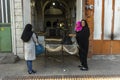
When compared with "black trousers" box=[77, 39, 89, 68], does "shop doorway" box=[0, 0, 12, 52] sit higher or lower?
higher

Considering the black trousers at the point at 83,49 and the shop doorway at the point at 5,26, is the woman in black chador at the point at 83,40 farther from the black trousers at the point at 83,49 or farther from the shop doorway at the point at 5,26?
the shop doorway at the point at 5,26

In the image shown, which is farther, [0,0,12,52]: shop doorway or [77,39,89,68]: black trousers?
[0,0,12,52]: shop doorway

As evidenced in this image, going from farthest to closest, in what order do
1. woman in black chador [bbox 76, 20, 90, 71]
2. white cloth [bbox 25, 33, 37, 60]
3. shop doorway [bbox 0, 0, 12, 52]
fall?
1. shop doorway [bbox 0, 0, 12, 52]
2. woman in black chador [bbox 76, 20, 90, 71]
3. white cloth [bbox 25, 33, 37, 60]

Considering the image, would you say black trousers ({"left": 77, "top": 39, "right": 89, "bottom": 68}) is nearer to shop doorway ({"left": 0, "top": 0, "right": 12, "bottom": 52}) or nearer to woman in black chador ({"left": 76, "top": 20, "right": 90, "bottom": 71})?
woman in black chador ({"left": 76, "top": 20, "right": 90, "bottom": 71})

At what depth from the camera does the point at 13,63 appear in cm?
973

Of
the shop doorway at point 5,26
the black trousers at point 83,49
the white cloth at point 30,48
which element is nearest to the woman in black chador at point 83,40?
the black trousers at point 83,49

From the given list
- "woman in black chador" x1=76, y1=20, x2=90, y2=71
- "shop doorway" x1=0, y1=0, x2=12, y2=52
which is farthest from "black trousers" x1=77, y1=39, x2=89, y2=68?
"shop doorway" x1=0, y1=0, x2=12, y2=52

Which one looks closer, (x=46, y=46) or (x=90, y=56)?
(x=46, y=46)

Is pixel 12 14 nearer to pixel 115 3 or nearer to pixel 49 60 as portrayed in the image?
pixel 49 60

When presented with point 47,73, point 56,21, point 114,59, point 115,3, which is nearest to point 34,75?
point 47,73

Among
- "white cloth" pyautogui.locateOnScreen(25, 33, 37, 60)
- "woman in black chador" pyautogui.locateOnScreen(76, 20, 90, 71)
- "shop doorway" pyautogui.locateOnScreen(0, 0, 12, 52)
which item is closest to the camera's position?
"white cloth" pyautogui.locateOnScreen(25, 33, 37, 60)

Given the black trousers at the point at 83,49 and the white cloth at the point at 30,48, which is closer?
the white cloth at the point at 30,48

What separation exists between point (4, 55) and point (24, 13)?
6.54 feet

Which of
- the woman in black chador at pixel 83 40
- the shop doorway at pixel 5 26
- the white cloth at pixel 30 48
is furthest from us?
the shop doorway at pixel 5 26
